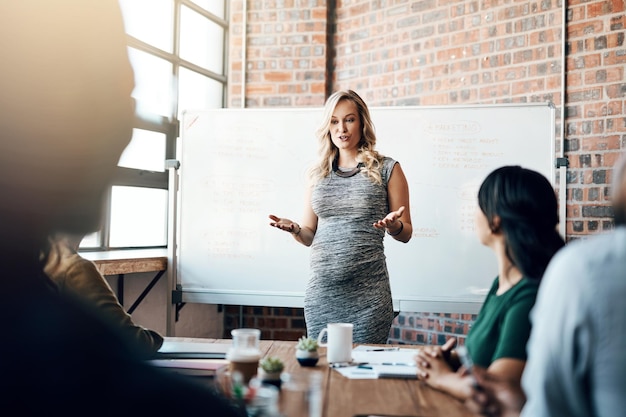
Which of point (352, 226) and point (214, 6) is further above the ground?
point (214, 6)

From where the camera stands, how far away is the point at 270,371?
4.03ft

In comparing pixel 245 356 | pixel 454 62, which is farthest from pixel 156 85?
pixel 245 356

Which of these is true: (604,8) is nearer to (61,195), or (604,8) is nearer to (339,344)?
(339,344)

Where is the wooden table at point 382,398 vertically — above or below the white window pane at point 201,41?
below

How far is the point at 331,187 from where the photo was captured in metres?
2.27

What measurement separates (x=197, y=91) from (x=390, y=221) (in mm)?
2323

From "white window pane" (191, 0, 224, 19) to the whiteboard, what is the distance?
996mm

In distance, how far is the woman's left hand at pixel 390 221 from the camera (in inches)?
79.0

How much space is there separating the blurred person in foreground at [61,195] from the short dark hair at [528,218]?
1.12 meters

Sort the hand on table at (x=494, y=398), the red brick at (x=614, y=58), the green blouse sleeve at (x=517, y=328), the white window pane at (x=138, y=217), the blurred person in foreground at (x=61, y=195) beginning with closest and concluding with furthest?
the blurred person in foreground at (x=61, y=195), the hand on table at (x=494, y=398), the green blouse sleeve at (x=517, y=328), the red brick at (x=614, y=58), the white window pane at (x=138, y=217)

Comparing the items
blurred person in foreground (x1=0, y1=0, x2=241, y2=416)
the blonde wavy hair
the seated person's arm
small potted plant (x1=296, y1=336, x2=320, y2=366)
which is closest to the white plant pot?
small potted plant (x1=296, y1=336, x2=320, y2=366)

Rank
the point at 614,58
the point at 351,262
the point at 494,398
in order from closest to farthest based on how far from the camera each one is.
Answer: the point at 494,398
the point at 351,262
the point at 614,58

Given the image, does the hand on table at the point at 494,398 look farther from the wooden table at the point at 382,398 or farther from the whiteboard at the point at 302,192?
the whiteboard at the point at 302,192

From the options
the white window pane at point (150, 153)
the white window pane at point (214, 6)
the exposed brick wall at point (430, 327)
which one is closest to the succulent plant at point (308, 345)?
the exposed brick wall at point (430, 327)
